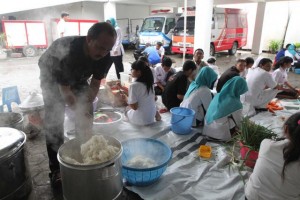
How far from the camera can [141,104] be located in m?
3.69

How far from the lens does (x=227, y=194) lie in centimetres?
235

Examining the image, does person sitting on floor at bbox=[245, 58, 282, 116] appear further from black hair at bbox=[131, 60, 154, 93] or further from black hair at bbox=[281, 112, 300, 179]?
black hair at bbox=[281, 112, 300, 179]

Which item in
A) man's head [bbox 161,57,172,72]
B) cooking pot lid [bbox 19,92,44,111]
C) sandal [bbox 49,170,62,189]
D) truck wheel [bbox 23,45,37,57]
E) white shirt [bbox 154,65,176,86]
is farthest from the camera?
truck wheel [bbox 23,45,37,57]

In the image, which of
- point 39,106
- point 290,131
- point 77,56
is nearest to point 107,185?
point 77,56

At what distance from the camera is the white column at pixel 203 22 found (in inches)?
307

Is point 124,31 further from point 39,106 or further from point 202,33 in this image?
point 39,106

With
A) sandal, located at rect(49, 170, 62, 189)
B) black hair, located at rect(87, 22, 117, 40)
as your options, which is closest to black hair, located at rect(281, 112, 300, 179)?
black hair, located at rect(87, 22, 117, 40)

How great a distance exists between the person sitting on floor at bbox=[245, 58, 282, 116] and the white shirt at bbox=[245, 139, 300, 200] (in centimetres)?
289

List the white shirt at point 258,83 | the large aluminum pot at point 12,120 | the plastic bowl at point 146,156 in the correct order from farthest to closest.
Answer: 1. the white shirt at point 258,83
2. the large aluminum pot at point 12,120
3. the plastic bowl at point 146,156

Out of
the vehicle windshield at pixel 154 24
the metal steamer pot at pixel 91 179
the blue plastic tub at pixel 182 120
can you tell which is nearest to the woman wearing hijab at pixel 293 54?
the vehicle windshield at pixel 154 24

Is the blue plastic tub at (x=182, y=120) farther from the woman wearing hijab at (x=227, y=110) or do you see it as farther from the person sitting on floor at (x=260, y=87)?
the person sitting on floor at (x=260, y=87)

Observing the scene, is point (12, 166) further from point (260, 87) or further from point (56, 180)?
point (260, 87)

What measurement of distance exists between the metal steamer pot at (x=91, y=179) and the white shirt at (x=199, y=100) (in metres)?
2.12

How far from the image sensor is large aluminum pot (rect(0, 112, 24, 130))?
2705 millimetres
